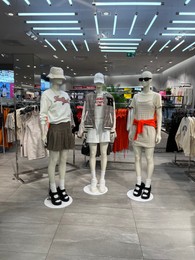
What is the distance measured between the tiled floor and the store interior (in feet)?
0.04

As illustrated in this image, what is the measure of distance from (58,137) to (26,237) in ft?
3.71

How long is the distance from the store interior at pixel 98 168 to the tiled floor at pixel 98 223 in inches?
0.4

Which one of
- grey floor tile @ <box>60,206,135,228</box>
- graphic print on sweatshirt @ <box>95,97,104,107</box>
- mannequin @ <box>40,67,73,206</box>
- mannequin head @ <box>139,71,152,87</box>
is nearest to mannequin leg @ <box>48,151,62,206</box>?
mannequin @ <box>40,67,73,206</box>

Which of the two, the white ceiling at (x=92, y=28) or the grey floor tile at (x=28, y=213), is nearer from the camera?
the grey floor tile at (x=28, y=213)

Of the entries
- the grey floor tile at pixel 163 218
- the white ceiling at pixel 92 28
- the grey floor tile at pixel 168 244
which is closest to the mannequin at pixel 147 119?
the grey floor tile at pixel 163 218

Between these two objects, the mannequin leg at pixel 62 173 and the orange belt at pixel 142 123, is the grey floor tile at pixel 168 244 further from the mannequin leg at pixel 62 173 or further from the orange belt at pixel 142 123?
the orange belt at pixel 142 123

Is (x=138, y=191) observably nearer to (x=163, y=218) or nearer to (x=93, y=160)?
(x=163, y=218)

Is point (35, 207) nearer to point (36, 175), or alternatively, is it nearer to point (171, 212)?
point (36, 175)

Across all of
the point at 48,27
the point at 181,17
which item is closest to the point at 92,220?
the point at 181,17

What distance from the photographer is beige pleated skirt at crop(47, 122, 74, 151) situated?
8.69ft

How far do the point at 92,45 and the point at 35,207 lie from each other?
24.4ft

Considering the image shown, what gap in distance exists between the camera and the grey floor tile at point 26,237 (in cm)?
196

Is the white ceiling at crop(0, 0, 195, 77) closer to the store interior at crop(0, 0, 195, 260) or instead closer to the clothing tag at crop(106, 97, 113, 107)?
the store interior at crop(0, 0, 195, 260)

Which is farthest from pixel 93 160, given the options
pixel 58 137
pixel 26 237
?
pixel 26 237
